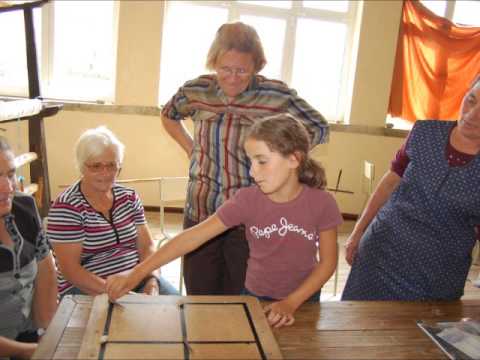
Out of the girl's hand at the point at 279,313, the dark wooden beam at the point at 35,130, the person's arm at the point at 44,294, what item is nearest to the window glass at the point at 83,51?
the dark wooden beam at the point at 35,130

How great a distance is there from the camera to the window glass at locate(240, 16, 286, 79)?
15.7 ft

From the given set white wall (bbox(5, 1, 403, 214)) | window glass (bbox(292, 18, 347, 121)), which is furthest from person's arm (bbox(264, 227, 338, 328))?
window glass (bbox(292, 18, 347, 121))

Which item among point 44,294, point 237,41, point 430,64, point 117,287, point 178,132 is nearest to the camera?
point 117,287

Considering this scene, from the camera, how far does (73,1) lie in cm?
455

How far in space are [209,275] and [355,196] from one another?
11.8 ft

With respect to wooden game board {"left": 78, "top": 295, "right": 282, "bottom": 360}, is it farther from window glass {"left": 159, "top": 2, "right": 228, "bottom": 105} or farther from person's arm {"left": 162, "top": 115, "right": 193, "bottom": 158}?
window glass {"left": 159, "top": 2, "right": 228, "bottom": 105}

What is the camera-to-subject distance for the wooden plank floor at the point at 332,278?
317 centimetres

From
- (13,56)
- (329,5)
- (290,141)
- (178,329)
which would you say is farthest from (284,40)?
(178,329)

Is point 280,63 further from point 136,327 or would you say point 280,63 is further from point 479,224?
point 136,327

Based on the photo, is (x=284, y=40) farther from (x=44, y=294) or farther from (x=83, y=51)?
(x=44, y=294)

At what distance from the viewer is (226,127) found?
1.67m

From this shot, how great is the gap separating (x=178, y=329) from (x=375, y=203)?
0.89 metres

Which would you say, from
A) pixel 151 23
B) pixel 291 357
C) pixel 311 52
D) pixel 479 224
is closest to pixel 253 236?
pixel 291 357

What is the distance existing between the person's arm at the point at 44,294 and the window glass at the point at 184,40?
3.46 meters
